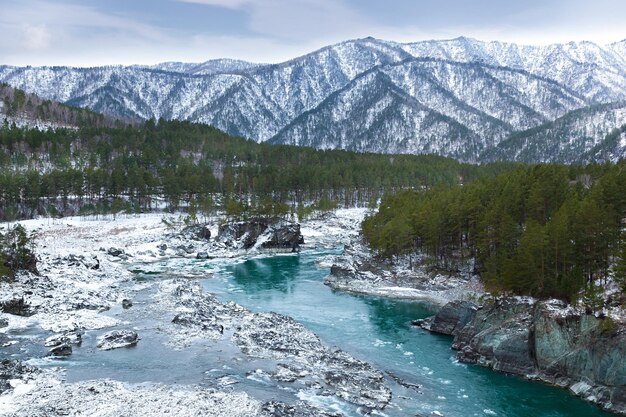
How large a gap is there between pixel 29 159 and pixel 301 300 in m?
146

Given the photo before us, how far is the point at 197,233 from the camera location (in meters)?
129

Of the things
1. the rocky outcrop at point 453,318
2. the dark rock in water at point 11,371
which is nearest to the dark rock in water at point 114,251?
the dark rock in water at point 11,371

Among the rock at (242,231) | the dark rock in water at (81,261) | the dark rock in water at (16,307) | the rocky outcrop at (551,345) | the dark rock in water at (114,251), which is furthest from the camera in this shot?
the rock at (242,231)

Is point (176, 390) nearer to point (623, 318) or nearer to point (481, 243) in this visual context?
point (623, 318)

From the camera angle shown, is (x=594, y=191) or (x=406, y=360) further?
(x=594, y=191)

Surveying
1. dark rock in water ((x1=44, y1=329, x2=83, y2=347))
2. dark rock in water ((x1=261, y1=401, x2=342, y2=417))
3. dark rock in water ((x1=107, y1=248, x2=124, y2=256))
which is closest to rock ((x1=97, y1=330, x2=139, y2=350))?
dark rock in water ((x1=44, y1=329, x2=83, y2=347))

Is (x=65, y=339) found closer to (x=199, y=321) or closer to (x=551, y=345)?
(x=199, y=321)

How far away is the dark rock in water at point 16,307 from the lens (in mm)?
60500

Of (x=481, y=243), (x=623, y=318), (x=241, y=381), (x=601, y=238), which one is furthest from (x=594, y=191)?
(x=241, y=381)

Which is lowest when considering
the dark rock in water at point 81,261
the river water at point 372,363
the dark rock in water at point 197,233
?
the river water at point 372,363

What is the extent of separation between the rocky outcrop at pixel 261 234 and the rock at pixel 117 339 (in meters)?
71.5

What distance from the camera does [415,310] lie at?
2867 inches

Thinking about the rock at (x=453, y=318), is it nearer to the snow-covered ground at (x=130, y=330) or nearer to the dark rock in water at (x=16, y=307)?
the snow-covered ground at (x=130, y=330)

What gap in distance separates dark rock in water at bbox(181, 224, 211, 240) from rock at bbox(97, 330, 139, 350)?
73.9 meters
